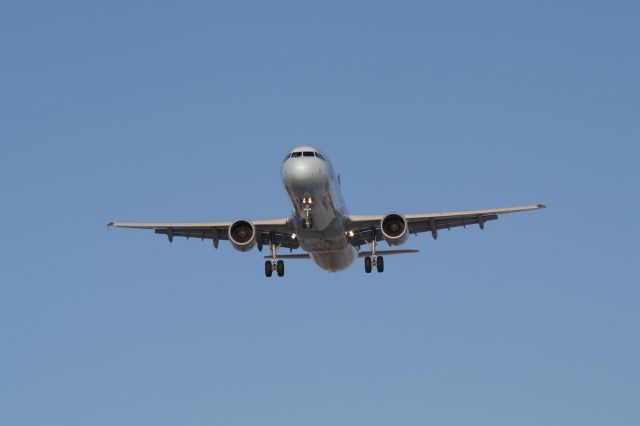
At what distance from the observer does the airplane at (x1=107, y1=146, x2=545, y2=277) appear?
160ft

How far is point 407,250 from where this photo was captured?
2185 inches

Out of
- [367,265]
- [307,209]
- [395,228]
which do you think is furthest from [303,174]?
[367,265]

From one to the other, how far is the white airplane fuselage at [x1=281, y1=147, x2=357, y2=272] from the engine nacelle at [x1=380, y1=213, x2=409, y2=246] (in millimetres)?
1829

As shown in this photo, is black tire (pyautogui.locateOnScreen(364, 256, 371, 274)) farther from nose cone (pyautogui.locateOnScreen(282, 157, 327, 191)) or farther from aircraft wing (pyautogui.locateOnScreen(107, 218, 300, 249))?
nose cone (pyautogui.locateOnScreen(282, 157, 327, 191))

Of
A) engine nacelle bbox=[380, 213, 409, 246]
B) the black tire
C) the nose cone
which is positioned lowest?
the black tire

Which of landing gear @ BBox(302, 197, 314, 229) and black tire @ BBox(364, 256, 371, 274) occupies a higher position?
landing gear @ BBox(302, 197, 314, 229)

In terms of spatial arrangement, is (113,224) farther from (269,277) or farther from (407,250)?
(407,250)

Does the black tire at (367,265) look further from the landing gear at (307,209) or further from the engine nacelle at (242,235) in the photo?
the engine nacelle at (242,235)

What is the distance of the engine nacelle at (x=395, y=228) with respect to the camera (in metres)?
51.5

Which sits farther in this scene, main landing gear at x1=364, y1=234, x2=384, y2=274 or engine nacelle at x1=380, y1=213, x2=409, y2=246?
main landing gear at x1=364, y1=234, x2=384, y2=274

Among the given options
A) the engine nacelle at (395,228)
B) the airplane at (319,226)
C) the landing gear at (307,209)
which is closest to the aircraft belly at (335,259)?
the airplane at (319,226)

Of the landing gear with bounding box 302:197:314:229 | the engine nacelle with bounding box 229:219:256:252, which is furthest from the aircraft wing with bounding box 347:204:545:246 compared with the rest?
the engine nacelle with bounding box 229:219:256:252

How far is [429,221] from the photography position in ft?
182

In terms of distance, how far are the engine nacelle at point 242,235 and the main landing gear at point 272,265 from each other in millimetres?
2328
